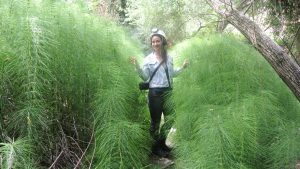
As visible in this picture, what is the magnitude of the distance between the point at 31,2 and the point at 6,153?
1701mm

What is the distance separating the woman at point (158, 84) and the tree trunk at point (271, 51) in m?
0.97

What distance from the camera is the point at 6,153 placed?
2.94 meters

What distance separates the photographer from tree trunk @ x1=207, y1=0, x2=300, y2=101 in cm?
386

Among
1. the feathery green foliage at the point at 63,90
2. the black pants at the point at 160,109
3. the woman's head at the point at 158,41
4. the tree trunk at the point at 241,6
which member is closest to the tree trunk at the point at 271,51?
the woman's head at the point at 158,41

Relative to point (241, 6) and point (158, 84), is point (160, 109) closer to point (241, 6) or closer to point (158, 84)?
point (158, 84)

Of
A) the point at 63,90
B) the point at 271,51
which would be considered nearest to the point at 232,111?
the point at 271,51

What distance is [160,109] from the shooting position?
173 inches

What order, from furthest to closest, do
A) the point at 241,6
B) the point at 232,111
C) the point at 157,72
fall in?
the point at 241,6 < the point at 157,72 < the point at 232,111

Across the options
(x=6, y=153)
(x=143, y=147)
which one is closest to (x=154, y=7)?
(x=143, y=147)

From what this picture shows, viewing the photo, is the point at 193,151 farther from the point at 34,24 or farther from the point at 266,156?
the point at 34,24

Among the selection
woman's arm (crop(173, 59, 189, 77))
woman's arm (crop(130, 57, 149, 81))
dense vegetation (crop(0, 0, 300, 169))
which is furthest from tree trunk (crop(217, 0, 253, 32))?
woman's arm (crop(130, 57, 149, 81))

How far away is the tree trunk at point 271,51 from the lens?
12.7 feet

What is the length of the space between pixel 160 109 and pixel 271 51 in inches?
56.4

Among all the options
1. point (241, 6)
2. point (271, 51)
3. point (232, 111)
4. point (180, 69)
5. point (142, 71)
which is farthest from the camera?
point (241, 6)
